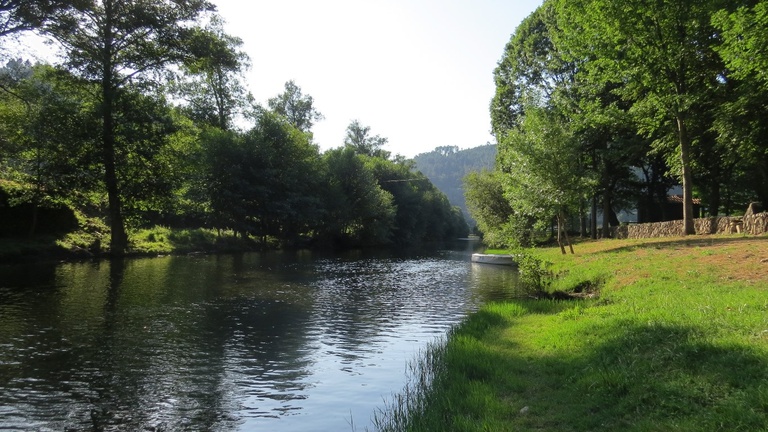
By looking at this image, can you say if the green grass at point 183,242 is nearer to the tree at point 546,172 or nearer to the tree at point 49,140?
the tree at point 49,140

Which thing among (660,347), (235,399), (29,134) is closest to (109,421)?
(235,399)

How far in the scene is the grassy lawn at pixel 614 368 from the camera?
630 cm

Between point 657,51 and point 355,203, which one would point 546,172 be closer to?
point 657,51

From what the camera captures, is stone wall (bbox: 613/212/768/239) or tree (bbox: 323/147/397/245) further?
tree (bbox: 323/147/397/245)

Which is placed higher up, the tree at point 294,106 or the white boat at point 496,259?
the tree at point 294,106

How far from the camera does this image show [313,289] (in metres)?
24.9

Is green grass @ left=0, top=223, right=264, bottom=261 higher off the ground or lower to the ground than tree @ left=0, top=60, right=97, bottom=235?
lower

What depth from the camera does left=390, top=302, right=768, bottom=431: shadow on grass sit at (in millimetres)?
6023

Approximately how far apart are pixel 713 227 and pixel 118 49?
4260 cm

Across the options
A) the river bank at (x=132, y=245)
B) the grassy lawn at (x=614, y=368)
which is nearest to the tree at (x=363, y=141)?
the river bank at (x=132, y=245)

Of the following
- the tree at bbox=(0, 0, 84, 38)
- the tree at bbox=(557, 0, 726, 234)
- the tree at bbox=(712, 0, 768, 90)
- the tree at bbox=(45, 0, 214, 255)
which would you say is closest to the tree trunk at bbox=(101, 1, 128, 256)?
the tree at bbox=(45, 0, 214, 255)

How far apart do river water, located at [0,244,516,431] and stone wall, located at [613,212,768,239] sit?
44.5 feet

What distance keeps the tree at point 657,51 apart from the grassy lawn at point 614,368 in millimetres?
16599

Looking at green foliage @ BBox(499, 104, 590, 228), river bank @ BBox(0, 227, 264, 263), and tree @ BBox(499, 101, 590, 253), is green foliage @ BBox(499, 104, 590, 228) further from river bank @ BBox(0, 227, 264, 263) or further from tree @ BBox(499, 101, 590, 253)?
river bank @ BBox(0, 227, 264, 263)
